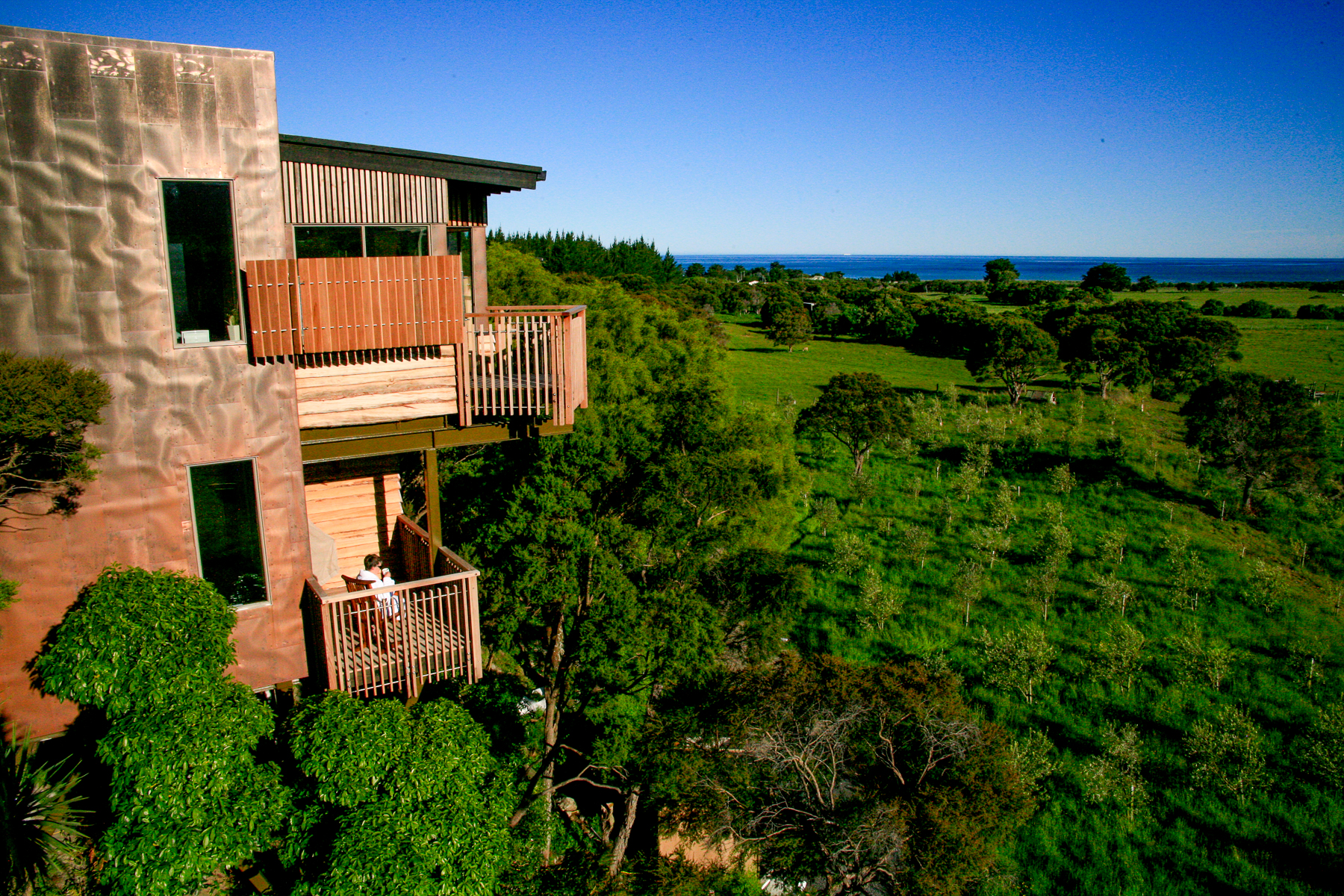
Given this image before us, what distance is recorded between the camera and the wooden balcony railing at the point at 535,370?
930 cm

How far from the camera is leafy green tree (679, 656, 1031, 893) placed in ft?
43.4

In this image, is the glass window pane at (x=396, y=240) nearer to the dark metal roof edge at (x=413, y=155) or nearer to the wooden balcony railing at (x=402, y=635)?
the dark metal roof edge at (x=413, y=155)

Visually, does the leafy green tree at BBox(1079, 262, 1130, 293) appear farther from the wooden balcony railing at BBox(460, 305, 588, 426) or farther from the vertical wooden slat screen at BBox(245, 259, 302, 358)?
the vertical wooden slat screen at BBox(245, 259, 302, 358)

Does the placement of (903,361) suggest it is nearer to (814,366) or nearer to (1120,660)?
(814,366)

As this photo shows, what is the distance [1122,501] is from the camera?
35.0 meters

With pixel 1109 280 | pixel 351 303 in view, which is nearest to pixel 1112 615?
pixel 351 303

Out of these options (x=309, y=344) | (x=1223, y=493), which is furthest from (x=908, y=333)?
(x=309, y=344)

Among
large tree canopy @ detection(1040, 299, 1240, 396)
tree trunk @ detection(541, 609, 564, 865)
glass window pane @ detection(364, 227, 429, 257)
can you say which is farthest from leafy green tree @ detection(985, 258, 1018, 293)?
glass window pane @ detection(364, 227, 429, 257)

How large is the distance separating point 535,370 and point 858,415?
29.7 m

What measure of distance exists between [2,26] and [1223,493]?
139ft

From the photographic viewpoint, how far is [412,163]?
1005 centimetres

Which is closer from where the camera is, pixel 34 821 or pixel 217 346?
→ pixel 34 821

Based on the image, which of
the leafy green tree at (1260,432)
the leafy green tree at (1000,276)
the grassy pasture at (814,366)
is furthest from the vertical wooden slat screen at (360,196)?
the leafy green tree at (1000,276)

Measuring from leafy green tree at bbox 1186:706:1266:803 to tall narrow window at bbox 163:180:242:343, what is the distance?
22.5 meters
